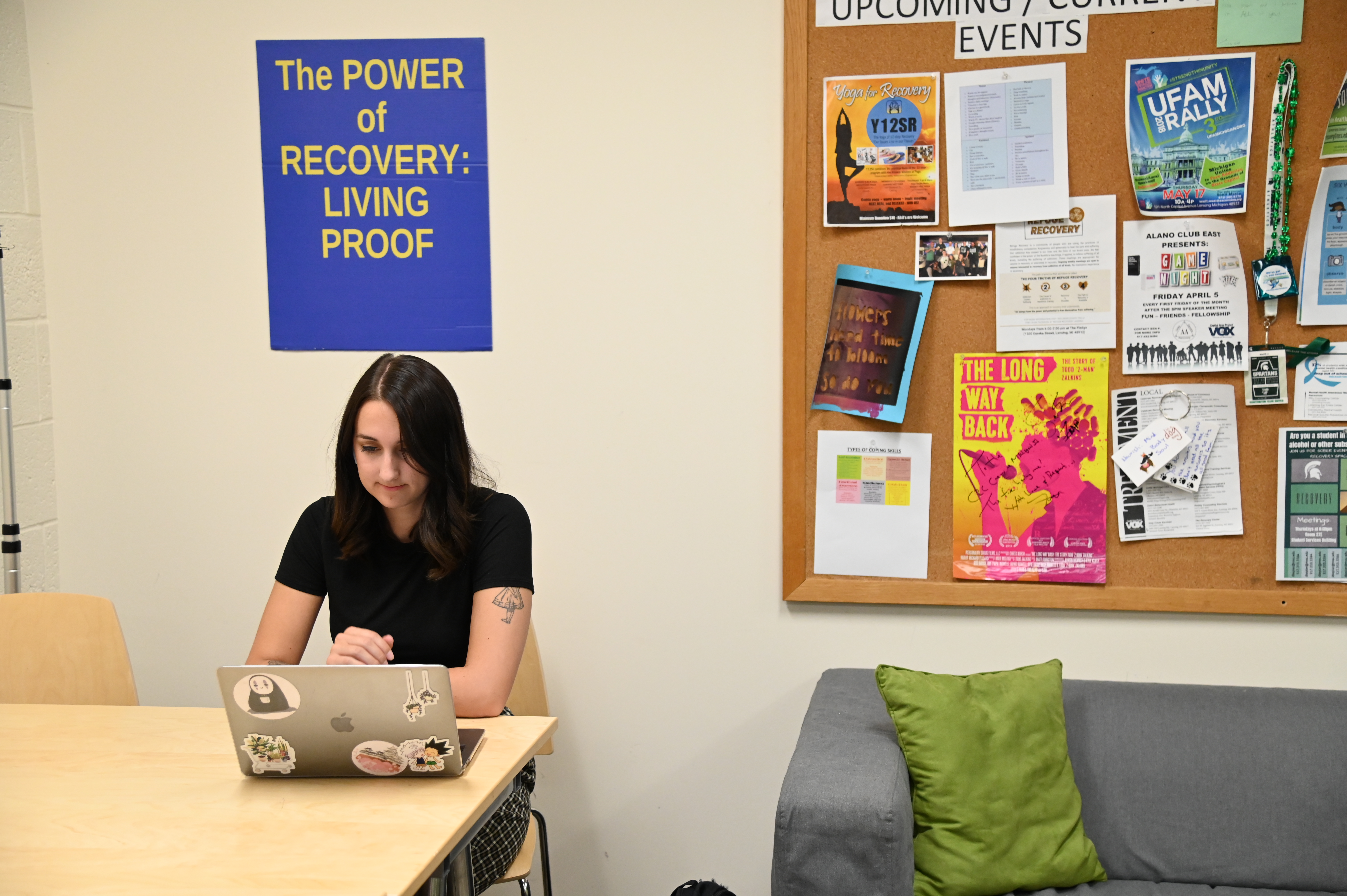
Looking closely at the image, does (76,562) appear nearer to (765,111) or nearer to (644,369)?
(644,369)

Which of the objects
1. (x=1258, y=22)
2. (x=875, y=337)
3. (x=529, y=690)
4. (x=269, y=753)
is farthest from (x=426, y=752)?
(x=1258, y=22)

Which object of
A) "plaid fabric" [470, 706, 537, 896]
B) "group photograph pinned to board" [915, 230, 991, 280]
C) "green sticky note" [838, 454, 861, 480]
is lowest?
"plaid fabric" [470, 706, 537, 896]

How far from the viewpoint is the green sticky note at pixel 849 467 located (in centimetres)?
237

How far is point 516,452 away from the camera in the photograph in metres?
2.49

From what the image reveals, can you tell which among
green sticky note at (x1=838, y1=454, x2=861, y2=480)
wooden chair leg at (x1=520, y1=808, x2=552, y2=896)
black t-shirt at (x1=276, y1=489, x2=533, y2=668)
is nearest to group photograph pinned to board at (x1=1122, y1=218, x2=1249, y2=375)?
green sticky note at (x1=838, y1=454, x2=861, y2=480)

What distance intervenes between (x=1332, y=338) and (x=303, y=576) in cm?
220

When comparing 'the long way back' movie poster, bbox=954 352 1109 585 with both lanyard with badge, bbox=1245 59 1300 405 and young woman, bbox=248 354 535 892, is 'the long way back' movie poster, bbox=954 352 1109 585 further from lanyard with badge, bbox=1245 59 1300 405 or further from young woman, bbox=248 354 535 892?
young woman, bbox=248 354 535 892

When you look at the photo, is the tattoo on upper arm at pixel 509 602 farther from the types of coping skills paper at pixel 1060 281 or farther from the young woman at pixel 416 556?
the types of coping skills paper at pixel 1060 281

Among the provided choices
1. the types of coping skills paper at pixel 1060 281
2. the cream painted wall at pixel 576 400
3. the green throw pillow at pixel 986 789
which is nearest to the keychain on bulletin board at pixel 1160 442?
the types of coping skills paper at pixel 1060 281

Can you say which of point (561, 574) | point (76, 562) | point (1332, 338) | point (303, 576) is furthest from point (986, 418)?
point (76, 562)

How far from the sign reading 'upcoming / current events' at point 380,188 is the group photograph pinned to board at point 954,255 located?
102cm

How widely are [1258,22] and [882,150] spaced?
817 mm

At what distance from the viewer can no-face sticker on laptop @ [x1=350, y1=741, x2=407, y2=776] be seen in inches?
53.6

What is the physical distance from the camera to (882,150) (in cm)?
230
